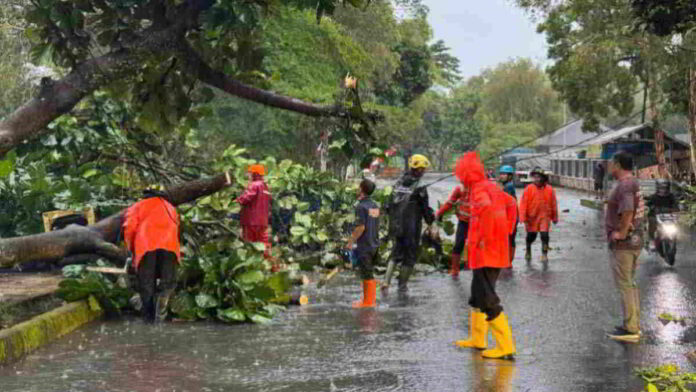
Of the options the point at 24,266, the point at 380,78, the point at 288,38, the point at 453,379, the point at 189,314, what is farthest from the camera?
the point at 380,78

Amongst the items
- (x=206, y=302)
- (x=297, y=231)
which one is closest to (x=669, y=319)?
(x=206, y=302)

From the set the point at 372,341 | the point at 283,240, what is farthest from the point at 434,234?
the point at 372,341

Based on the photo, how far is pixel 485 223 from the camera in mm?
9430

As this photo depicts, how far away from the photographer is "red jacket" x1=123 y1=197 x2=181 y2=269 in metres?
11.7

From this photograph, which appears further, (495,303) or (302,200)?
(302,200)

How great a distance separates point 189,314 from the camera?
1187 cm

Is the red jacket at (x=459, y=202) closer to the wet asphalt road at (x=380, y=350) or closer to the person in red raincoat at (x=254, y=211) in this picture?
the wet asphalt road at (x=380, y=350)

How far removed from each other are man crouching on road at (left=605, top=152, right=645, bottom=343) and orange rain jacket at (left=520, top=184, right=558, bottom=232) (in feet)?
27.0

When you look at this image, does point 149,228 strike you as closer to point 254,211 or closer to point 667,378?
point 254,211

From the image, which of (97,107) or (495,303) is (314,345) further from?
(97,107)

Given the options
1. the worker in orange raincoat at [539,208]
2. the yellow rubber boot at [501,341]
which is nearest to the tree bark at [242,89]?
the yellow rubber boot at [501,341]

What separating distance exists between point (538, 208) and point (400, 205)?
5.13 meters

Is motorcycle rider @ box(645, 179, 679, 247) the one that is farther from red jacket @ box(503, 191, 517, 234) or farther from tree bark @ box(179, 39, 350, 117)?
tree bark @ box(179, 39, 350, 117)

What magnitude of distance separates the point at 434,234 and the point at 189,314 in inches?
238
